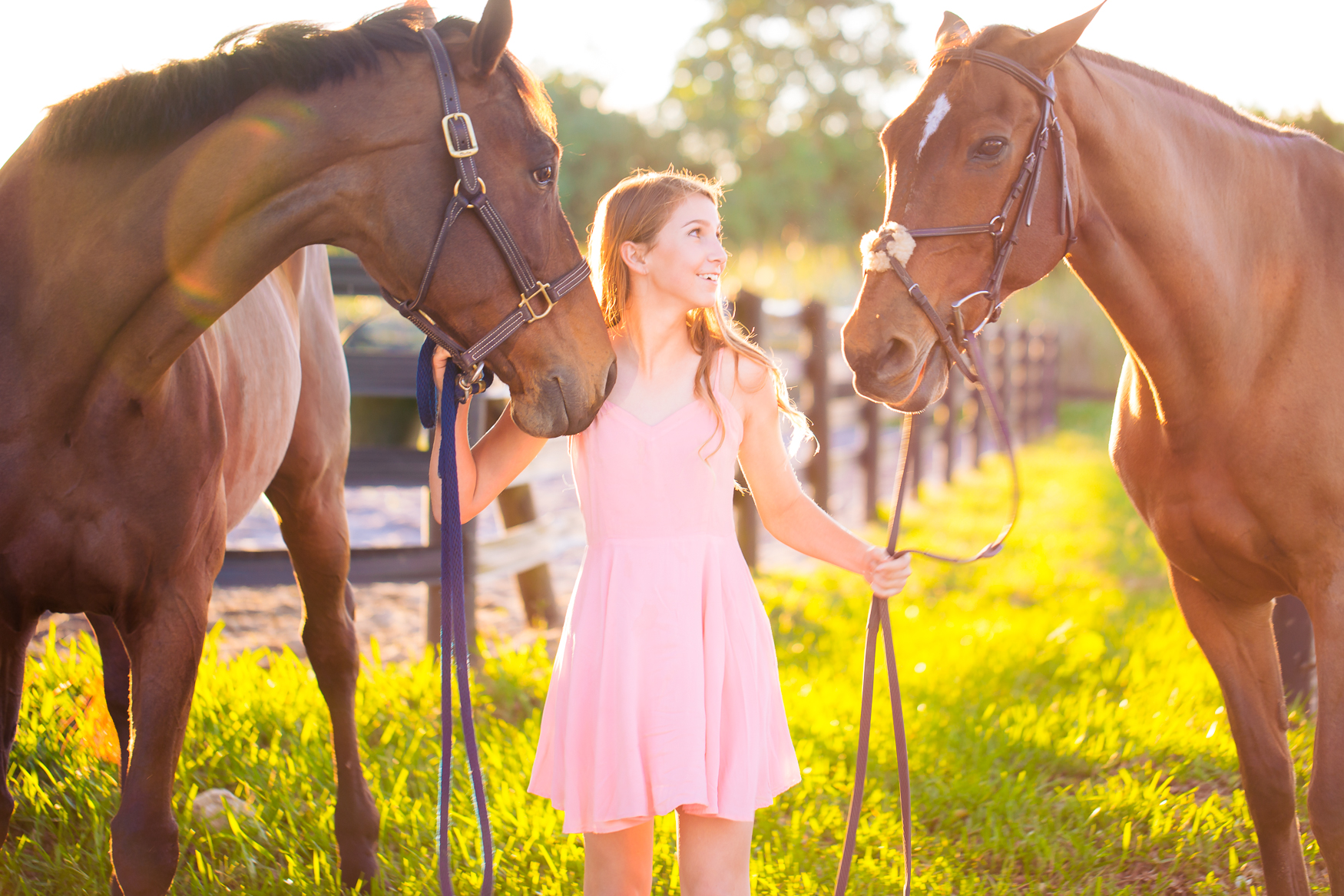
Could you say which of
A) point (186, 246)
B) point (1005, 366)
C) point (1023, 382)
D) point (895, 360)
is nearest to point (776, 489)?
point (895, 360)

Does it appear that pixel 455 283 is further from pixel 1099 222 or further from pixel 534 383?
pixel 1099 222

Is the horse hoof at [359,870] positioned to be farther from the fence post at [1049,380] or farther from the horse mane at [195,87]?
the fence post at [1049,380]

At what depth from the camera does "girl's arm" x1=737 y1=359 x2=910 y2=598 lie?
220cm

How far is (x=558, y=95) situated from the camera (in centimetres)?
3375

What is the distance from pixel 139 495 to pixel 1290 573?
2407 millimetres

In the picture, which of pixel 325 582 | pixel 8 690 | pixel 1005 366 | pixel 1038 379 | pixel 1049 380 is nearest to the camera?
pixel 8 690

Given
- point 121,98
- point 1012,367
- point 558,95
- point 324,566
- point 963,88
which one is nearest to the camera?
point 121,98

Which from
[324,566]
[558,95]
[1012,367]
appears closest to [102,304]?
[324,566]

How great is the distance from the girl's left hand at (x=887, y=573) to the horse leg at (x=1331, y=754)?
900 millimetres

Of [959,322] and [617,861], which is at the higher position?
[959,322]

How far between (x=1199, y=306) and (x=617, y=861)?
1.75 meters

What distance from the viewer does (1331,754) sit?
2170 mm

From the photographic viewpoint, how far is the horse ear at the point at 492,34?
1830mm

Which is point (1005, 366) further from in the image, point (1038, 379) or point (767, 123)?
point (767, 123)
